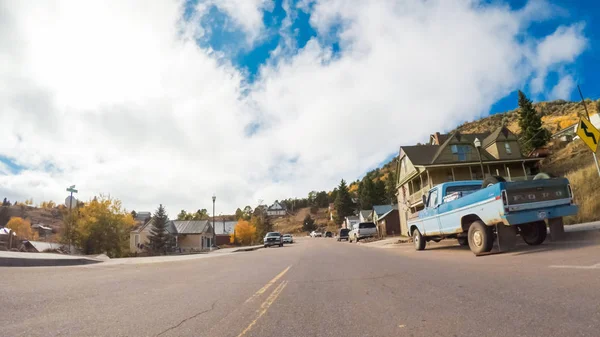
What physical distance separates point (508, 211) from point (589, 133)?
6.98 meters

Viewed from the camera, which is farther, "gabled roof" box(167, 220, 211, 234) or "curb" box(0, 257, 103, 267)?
"gabled roof" box(167, 220, 211, 234)

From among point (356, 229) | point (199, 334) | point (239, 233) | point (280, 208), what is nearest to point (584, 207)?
point (199, 334)

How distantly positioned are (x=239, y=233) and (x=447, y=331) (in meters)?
66.5

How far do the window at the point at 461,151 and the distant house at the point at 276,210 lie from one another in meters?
146

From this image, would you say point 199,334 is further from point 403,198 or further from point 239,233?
point 239,233

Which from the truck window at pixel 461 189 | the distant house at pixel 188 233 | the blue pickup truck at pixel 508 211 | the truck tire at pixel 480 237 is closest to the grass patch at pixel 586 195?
the truck window at pixel 461 189

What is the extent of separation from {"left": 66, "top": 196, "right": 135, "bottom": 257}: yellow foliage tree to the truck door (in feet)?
96.9

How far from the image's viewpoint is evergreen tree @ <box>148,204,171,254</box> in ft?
138

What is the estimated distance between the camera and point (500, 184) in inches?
327

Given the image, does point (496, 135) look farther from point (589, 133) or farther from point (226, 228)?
point (226, 228)

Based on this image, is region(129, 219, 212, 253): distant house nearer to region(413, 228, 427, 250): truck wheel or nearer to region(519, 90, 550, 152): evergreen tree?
region(413, 228, 427, 250): truck wheel

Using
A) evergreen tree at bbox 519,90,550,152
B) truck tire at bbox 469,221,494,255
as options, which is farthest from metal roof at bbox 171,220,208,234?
evergreen tree at bbox 519,90,550,152

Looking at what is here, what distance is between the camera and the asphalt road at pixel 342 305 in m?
3.28

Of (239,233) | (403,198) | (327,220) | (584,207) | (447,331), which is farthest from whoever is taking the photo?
(327,220)
